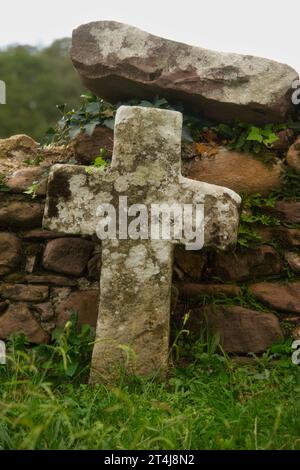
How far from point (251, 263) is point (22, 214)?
1.33m

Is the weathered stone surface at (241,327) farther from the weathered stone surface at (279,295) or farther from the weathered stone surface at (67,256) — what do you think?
the weathered stone surface at (67,256)

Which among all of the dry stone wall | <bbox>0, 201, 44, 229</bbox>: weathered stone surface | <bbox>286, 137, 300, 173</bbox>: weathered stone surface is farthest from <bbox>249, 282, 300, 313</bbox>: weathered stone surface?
<bbox>0, 201, 44, 229</bbox>: weathered stone surface

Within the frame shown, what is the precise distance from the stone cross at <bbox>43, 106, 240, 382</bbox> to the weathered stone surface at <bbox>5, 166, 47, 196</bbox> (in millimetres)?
470

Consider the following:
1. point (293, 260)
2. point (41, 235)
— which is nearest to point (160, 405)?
point (293, 260)

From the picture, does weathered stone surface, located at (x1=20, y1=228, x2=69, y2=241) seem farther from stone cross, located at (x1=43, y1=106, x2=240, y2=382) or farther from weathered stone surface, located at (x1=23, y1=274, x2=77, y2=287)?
stone cross, located at (x1=43, y1=106, x2=240, y2=382)

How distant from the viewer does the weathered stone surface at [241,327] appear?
117 inches

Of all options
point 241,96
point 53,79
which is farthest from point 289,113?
point 53,79

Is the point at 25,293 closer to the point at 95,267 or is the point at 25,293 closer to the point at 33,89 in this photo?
the point at 95,267

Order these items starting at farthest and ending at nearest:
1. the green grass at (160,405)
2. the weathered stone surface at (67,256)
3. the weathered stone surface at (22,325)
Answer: the weathered stone surface at (67,256)
the weathered stone surface at (22,325)
the green grass at (160,405)

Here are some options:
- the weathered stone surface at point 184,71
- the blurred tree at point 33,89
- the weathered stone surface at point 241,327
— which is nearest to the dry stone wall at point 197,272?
the weathered stone surface at point 241,327

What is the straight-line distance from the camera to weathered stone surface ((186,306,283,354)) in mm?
2973

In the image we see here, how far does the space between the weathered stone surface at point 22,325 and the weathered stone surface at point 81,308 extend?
0.39 feet

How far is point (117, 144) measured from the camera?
2.85 m
